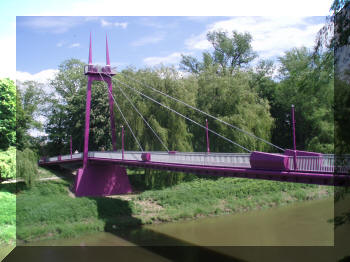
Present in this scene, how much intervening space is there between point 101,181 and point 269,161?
55.4ft

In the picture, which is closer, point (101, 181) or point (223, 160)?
point (223, 160)

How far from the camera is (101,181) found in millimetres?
28484

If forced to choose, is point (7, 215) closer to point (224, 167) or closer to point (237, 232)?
point (237, 232)

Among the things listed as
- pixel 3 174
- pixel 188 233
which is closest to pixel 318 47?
pixel 188 233

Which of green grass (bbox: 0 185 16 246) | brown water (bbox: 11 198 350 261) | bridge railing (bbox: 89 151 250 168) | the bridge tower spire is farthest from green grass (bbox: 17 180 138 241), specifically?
the bridge tower spire

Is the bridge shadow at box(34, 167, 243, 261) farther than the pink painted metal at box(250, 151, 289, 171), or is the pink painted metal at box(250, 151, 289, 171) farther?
the bridge shadow at box(34, 167, 243, 261)

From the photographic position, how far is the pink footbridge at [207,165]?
1304 cm

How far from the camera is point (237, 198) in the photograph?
2733 centimetres

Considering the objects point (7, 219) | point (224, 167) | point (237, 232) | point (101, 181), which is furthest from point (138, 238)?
point (101, 181)

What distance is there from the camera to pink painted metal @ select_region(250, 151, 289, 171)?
13977 millimetres

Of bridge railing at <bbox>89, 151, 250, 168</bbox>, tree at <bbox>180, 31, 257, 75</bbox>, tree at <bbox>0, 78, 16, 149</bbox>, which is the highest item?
tree at <bbox>180, 31, 257, 75</bbox>

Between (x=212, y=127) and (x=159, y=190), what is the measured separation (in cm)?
755

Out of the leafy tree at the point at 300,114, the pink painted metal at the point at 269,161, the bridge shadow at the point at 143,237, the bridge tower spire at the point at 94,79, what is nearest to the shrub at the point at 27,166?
the bridge tower spire at the point at 94,79

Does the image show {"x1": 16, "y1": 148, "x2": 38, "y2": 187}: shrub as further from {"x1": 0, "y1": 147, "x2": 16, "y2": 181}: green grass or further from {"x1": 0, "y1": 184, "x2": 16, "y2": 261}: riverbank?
{"x1": 0, "y1": 184, "x2": 16, "y2": 261}: riverbank
